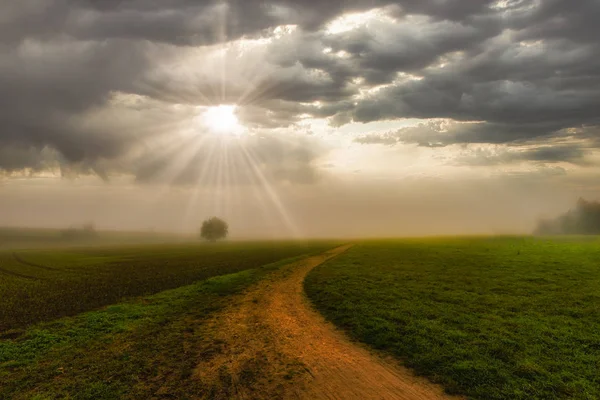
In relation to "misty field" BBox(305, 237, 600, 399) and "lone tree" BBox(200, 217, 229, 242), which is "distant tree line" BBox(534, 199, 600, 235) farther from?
"lone tree" BBox(200, 217, 229, 242)

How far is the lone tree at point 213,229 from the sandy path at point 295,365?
142m

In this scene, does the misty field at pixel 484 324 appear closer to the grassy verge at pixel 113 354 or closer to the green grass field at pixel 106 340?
the grassy verge at pixel 113 354

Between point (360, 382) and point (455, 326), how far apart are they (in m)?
7.89

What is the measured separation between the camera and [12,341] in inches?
652

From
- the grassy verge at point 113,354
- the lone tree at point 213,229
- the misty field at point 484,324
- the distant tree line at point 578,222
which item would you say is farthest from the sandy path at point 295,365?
the distant tree line at point 578,222

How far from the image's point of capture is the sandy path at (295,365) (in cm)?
1088

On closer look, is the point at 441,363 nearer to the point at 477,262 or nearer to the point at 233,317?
the point at 233,317

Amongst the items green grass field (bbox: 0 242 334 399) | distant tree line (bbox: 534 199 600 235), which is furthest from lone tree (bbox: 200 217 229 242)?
distant tree line (bbox: 534 199 600 235)

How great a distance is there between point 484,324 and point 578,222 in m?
168

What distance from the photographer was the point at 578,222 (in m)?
137

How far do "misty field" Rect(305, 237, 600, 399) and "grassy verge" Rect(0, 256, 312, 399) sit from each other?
8677 mm

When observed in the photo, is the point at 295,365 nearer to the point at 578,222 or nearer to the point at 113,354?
the point at 113,354

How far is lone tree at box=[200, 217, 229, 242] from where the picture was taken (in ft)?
511

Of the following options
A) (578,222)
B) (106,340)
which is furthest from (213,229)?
(578,222)
